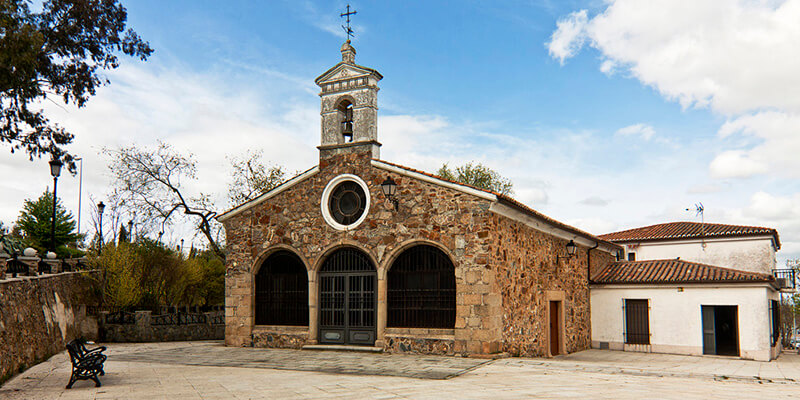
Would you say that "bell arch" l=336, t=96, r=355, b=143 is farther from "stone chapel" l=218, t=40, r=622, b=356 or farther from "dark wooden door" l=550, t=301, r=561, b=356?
"dark wooden door" l=550, t=301, r=561, b=356

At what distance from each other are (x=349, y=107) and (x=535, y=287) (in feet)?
23.2

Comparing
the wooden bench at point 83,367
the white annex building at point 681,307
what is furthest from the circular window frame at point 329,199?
the white annex building at point 681,307

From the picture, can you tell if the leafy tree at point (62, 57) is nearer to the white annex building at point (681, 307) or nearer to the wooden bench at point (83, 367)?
the wooden bench at point (83, 367)

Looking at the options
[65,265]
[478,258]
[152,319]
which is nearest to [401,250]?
[478,258]

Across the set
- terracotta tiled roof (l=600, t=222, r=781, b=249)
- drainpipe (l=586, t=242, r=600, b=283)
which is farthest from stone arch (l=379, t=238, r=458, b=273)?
terracotta tiled roof (l=600, t=222, r=781, b=249)

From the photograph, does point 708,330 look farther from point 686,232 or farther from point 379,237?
point 379,237

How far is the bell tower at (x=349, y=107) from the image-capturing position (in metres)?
15.5

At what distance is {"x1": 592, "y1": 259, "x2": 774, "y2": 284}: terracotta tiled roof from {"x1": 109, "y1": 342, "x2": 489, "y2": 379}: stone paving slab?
8.42m

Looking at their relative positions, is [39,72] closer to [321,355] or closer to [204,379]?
[204,379]

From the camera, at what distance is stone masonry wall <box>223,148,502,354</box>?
44.2 feet

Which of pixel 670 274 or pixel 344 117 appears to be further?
pixel 670 274

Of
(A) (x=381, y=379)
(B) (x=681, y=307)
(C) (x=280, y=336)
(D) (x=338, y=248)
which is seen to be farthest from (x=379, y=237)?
(B) (x=681, y=307)

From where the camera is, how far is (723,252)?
24.3 meters

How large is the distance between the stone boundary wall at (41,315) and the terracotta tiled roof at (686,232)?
21628 mm
